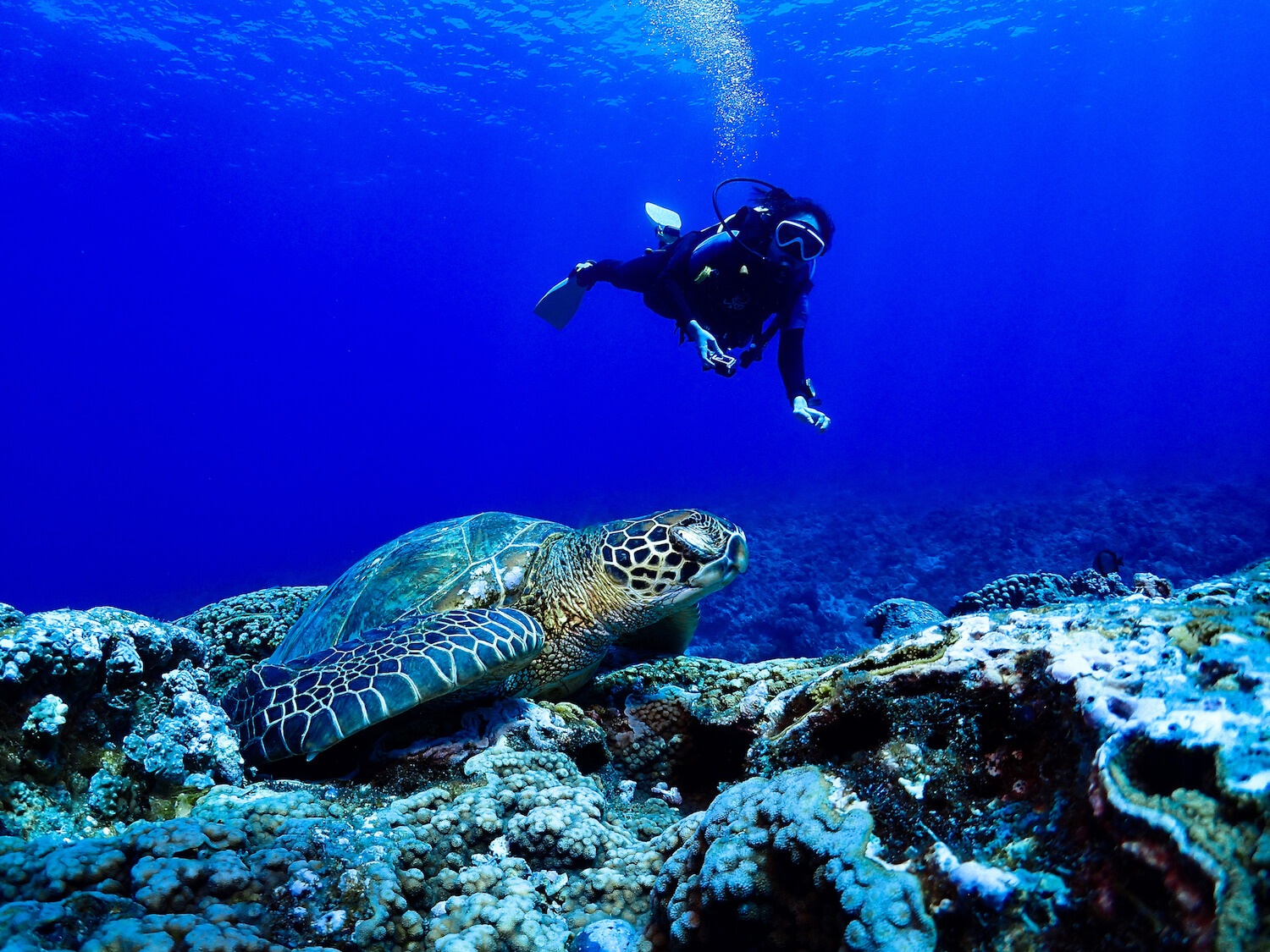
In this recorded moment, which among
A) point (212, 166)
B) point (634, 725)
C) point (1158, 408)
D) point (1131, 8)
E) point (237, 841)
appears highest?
point (212, 166)

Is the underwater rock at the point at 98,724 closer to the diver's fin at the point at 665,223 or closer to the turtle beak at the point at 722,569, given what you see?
the turtle beak at the point at 722,569

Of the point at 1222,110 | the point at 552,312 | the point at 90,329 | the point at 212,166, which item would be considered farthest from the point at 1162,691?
the point at 1222,110

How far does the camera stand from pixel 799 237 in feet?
16.7

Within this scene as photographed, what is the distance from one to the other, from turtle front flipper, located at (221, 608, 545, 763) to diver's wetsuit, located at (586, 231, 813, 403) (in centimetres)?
376

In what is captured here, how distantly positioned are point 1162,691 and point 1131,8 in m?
55.5

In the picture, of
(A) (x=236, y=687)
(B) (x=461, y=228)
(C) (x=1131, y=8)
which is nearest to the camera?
(A) (x=236, y=687)

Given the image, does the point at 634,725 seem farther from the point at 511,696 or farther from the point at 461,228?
the point at 461,228

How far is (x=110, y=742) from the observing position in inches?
67.1

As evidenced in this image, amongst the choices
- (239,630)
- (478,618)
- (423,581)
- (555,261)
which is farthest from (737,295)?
(555,261)

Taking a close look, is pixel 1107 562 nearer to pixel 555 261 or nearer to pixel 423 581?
pixel 423 581

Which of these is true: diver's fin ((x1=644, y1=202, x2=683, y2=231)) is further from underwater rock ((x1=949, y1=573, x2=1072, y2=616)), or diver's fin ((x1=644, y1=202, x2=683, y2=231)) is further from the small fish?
the small fish

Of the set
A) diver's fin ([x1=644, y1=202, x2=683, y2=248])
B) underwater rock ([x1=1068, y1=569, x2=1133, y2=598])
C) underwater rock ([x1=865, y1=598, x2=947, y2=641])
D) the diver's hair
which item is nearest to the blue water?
diver's fin ([x1=644, y1=202, x2=683, y2=248])

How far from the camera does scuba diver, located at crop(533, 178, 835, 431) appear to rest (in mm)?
5141

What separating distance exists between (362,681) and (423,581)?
0.89 meters
